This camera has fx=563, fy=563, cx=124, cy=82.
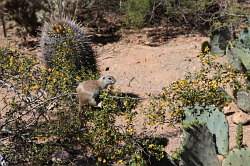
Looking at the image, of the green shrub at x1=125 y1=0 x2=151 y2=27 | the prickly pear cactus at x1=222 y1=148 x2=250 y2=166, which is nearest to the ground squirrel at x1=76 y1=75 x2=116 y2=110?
the prickly pear cactus at x1=222 y1=148 x2=250 y2=166

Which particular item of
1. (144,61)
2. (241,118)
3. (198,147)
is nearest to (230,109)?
(241,118)

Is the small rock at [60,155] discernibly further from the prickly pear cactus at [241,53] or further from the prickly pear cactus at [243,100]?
the prickly pear cactus at [241,53]

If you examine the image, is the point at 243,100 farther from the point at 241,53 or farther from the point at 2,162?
the point at 2,162

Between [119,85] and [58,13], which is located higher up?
[58,13]

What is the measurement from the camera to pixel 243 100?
6.29 metres

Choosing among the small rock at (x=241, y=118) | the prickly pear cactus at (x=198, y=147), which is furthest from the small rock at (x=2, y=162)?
the small rock at (x=241, y=118)

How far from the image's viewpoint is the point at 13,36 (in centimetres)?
911

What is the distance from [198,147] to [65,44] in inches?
107

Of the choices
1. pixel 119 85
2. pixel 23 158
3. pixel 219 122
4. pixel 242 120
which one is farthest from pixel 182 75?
pixel 23 158

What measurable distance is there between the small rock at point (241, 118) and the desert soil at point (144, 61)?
6 centimetres

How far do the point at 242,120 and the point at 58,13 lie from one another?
3791 millimetres

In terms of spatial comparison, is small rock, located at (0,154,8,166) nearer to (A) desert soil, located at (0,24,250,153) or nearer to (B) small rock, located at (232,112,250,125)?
(A) desert soil, located at (0,24,250,153)

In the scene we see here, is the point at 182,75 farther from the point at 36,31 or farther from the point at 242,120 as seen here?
the point at 36,31

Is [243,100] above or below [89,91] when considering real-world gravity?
below
